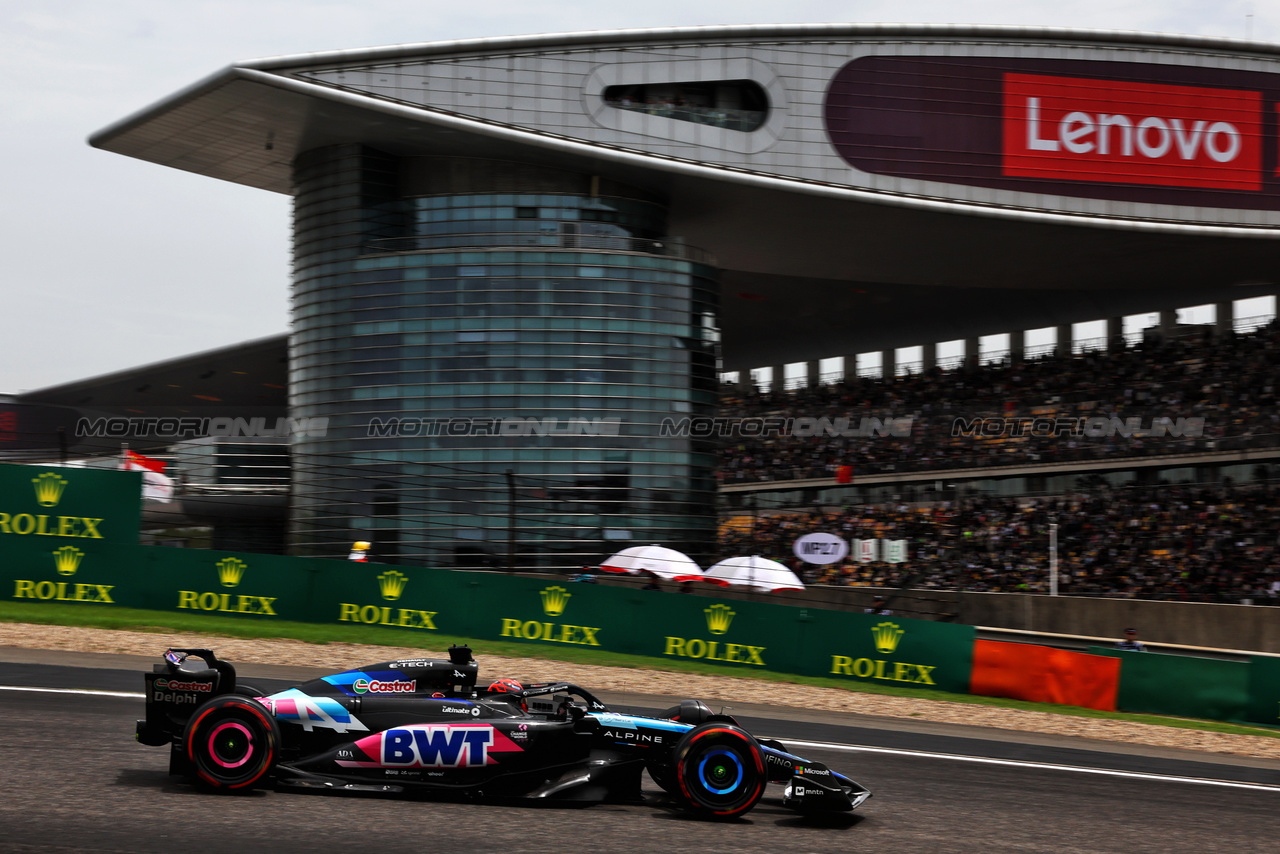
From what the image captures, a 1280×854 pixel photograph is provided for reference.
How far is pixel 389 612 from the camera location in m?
16.6

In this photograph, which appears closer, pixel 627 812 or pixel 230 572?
pixel 627 812

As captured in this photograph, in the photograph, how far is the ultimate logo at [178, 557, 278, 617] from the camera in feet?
52.7

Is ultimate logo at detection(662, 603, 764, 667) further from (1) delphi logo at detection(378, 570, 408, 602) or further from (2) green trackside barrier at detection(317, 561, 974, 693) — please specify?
(1) delphi logo at detection(378, 570, 408, 602)

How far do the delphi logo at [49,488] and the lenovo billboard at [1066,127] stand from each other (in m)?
21.6

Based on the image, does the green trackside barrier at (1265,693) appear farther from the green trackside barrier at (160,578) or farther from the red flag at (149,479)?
the red flag at (149,479)

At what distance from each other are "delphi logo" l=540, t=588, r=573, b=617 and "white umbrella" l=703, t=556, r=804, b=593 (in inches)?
248

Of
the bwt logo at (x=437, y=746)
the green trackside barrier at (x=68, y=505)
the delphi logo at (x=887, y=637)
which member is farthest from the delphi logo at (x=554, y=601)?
the bwt logo at (x=437, y=746)

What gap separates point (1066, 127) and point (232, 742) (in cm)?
3060

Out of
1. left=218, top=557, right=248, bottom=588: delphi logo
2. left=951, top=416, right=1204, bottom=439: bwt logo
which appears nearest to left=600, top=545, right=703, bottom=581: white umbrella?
left=218, top=557, right=248, bottom=588: delphi logo

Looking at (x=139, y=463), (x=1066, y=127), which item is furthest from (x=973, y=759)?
(x=1066, y=127)

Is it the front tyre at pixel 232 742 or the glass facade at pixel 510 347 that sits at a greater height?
the glass facade at pixel 510 347

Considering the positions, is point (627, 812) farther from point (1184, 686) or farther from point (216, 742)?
point (1184, 686)

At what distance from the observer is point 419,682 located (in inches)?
288

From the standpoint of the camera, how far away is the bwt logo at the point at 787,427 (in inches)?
1161
